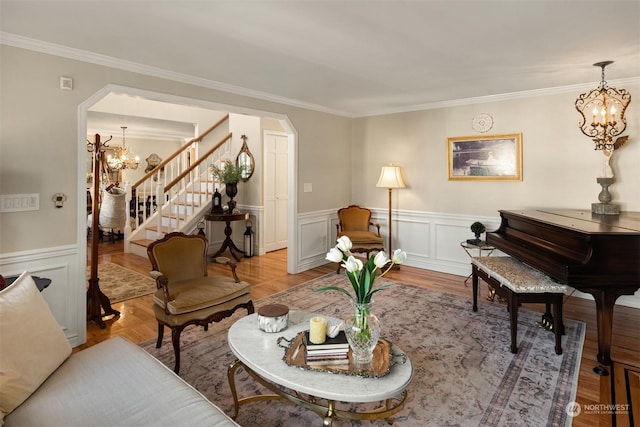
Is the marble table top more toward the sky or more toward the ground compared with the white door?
more toward the ground

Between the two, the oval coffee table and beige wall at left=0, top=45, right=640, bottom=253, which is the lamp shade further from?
the oval coffee table

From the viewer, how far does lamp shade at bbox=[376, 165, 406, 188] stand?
5172mm

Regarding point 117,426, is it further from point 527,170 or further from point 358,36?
point 527,170

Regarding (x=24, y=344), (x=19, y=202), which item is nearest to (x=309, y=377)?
(x=24, y=344)

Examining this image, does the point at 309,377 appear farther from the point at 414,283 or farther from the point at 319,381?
the point at 414,283

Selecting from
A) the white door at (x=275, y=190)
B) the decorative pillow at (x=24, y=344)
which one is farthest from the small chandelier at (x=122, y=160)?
the decorative pillow at (x=24, y=344)

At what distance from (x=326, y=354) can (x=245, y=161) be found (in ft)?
16.5

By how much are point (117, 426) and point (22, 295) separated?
0.83 metres

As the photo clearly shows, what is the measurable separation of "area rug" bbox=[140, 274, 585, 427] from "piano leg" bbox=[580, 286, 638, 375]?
0.17 m

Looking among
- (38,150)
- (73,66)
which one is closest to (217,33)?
(73,66)

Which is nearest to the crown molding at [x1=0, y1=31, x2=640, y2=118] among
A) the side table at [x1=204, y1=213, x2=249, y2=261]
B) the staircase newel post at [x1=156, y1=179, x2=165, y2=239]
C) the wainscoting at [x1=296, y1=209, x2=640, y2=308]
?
the wainscoting at [x1=296, y1=209, x2=640, y2=308]

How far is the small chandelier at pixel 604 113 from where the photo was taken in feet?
11.4

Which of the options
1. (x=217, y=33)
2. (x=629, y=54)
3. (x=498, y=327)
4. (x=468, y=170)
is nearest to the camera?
(x=217, y=33)

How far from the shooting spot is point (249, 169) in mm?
6266
